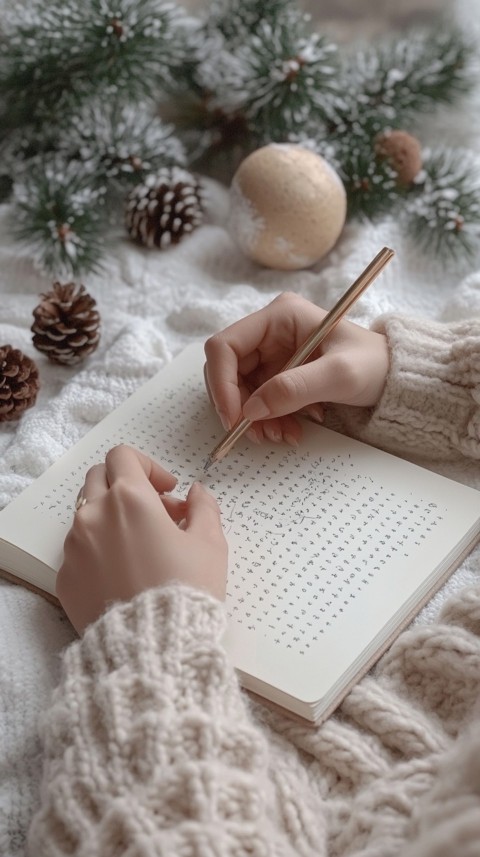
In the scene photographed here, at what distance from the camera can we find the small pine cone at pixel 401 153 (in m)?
1.18

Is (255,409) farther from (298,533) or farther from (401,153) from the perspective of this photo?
(401,153)

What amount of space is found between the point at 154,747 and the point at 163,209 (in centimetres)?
73

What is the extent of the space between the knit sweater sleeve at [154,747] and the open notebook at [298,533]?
6 centimetres

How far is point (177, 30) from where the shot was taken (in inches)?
49.2

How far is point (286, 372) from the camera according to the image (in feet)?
2.74

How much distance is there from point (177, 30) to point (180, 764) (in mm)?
985

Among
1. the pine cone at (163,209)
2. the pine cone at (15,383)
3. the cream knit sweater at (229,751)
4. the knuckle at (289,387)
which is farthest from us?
the pine cone at (163,209)

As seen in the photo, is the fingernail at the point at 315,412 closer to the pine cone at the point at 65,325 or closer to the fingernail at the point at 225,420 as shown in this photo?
the fingernail at the point at 225,420

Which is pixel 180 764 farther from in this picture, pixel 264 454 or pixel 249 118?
pixel 249 118

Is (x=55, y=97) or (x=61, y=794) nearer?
(x=61, y=794)

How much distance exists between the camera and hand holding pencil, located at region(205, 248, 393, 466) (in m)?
0.84

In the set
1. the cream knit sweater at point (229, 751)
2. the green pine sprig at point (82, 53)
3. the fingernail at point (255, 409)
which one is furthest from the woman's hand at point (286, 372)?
the green pine sprig at point (82, 53)

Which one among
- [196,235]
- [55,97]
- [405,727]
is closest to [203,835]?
[405,727]

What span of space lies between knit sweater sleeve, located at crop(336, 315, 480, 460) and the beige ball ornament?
0.73ft
